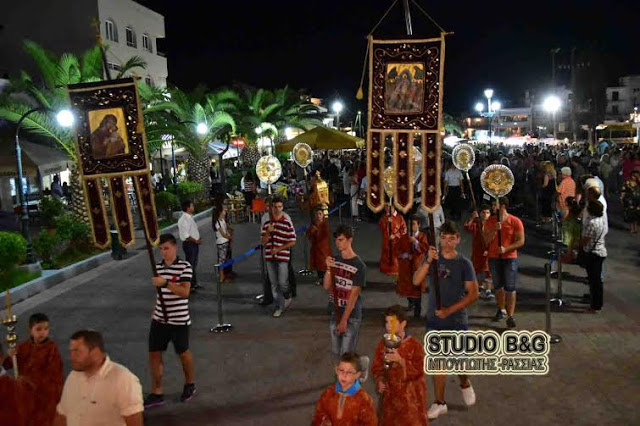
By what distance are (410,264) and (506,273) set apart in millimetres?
1395

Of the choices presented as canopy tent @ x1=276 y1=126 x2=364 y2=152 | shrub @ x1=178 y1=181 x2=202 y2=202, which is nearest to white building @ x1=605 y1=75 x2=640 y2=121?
canopy tent @ x1=276 y1=126 x2=364 y2=152

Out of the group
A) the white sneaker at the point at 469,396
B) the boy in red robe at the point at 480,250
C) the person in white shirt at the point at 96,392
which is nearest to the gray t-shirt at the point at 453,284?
the white sneaker at the point at 469,396

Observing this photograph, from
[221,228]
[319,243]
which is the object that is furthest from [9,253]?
[319,243]

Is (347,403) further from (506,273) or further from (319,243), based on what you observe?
(319,243)

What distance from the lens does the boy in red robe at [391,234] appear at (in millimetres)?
10602

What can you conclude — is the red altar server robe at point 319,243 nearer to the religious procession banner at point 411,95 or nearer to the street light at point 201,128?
the religious procession banner at point 411,95

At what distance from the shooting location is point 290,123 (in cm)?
3856

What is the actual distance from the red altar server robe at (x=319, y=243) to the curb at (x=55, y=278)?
5245 millimetres

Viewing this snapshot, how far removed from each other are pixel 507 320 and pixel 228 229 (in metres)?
5.60

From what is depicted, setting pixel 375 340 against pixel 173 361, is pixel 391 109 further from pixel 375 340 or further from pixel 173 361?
pixel 173 361

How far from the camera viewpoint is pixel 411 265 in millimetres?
9172

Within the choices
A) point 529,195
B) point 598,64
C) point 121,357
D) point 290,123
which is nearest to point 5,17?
point 290,123

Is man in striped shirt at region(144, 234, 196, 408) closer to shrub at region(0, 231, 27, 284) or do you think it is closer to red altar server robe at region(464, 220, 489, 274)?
red altar server robe at region(464, 220, 489, 274)

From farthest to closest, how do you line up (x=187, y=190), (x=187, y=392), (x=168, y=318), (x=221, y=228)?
(x=187, y=190) < (x=221, y=228) < (x=187, y=392) < (x=168, y=318)
